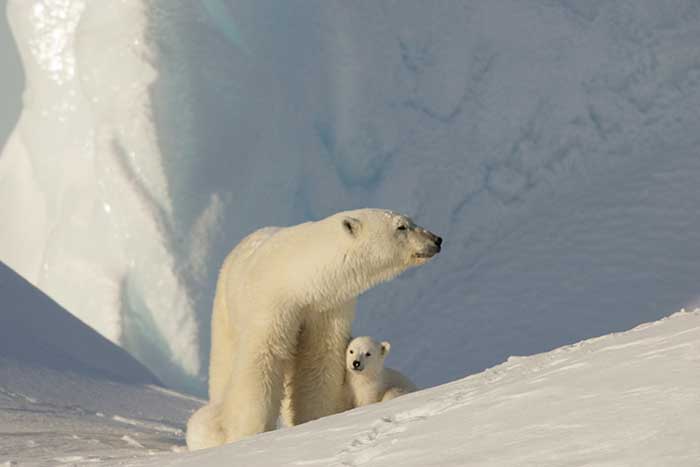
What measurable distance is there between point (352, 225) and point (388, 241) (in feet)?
0.41

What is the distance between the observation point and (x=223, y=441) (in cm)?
393

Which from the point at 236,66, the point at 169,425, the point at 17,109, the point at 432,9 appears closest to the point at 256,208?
the point at 236,66

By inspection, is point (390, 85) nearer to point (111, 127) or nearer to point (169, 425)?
point (111, 127)

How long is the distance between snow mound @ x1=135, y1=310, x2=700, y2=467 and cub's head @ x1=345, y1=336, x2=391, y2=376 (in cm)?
77

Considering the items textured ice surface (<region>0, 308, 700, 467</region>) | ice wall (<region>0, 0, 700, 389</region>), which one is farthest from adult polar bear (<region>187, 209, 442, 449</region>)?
ice wall (<region>0, 0, 700, 389</region>)

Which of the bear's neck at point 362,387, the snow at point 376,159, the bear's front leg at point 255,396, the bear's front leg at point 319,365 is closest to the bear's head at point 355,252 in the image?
the bear's front leg at point 319,365

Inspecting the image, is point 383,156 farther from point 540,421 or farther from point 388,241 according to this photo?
point 540,421

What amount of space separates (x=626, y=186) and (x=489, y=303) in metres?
1.68

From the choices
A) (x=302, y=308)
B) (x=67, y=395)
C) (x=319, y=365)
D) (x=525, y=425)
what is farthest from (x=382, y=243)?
(x=67, y=395)

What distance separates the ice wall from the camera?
8789 mm

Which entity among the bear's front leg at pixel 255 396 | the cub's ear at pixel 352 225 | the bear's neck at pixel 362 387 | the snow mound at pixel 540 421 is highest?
the cub's ear at pixel 352 225

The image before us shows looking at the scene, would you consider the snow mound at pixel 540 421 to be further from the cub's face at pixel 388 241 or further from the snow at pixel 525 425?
the cub's face at pixel 388 241

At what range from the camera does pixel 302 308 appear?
154 inches

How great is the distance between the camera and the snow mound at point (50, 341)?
5895 millimetres
